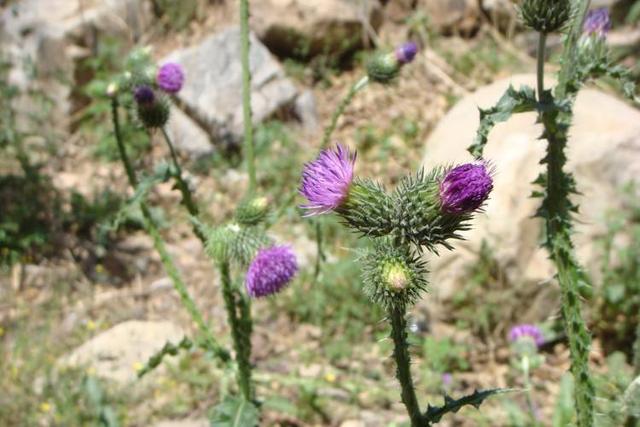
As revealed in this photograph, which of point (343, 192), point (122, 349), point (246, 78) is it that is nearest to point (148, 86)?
point (246, 78)

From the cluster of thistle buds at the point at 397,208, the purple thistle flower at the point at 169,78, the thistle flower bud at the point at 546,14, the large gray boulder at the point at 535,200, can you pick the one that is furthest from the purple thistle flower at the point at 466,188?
the large gray boulder at the point at 535,200

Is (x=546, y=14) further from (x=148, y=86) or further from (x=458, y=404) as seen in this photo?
(x=148, y=86)

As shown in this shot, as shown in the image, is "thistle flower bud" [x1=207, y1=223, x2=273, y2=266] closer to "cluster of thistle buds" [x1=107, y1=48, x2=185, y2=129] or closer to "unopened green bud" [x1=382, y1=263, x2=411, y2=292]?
"cluster of thistle buds" [x1=107, y1=48, x2=185, y2=129]

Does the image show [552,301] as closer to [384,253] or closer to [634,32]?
[384,253]

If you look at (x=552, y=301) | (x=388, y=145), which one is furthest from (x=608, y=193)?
(x=388, y=145)

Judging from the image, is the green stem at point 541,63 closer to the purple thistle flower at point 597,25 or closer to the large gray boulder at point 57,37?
the purple thistle flower at point 597,25

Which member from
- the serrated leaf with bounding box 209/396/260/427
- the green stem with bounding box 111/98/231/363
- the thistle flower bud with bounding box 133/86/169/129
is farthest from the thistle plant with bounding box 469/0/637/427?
the thistle flower bud with bounding box 133/86/169/129
